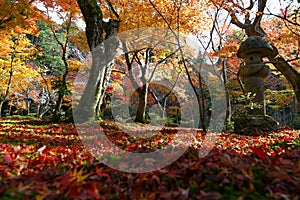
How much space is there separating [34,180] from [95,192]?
0.59 metres

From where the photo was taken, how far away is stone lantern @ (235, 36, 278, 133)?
6805 mm

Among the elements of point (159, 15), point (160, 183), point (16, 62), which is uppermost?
point (159, 15)

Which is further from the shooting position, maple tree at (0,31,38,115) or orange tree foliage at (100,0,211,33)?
maple tree at (0,31,38,115)

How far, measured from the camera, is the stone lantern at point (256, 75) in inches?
268

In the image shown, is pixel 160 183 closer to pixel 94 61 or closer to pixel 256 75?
pixel 94 61

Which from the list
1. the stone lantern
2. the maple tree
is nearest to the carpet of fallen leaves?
the stone lantern

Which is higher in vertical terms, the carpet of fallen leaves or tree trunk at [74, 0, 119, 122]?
tree trunk at [74, 0, 119, 122]

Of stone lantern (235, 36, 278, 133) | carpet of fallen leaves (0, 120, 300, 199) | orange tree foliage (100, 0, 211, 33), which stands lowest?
carpet of fallen leaves (0, 120, 300, 199)

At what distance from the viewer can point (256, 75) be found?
24.8 feet

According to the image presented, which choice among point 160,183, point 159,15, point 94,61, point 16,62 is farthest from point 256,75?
point 16,62

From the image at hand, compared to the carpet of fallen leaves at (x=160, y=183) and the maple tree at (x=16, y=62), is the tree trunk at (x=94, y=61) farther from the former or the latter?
the maple tree at (x=16, y=62)

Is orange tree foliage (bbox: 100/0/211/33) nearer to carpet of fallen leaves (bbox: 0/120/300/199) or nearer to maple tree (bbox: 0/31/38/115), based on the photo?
maple tree (bbox: 0/31/38/115)

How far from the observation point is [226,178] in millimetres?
1740

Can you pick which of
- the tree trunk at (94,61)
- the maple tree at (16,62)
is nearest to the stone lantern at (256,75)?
the tree trunk at (94,61)
